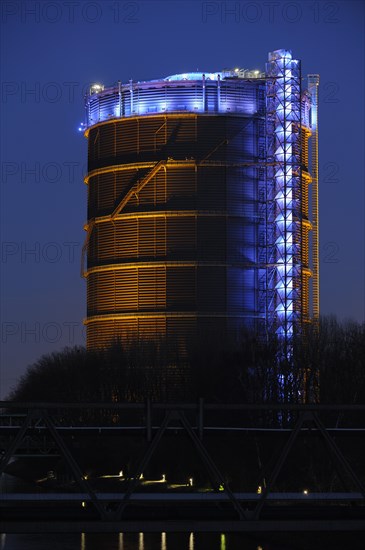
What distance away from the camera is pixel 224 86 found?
351ft

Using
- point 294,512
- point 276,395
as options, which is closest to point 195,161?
point 276,395

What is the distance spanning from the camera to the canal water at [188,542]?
148ft

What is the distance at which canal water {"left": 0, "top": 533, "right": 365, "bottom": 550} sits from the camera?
45.1m

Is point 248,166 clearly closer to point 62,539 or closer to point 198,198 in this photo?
point 198,198

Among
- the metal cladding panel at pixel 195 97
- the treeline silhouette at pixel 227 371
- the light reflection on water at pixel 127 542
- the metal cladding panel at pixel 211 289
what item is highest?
the metal cladding panel at pixel 195 97

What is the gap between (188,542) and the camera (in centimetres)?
5238

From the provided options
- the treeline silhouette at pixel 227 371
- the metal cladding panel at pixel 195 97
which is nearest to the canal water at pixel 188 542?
the treeline silhouette at pixel 227 371

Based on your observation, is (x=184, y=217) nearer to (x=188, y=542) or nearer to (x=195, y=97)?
(x=195, y=97)

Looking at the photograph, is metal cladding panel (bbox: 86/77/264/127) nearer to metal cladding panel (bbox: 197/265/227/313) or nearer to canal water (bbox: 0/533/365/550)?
metal cladding panel (bbox: 197/265/227/313)

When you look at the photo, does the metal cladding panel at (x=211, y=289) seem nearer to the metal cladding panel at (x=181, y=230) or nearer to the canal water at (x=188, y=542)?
the metal cladding panel at (x=181, y=230)

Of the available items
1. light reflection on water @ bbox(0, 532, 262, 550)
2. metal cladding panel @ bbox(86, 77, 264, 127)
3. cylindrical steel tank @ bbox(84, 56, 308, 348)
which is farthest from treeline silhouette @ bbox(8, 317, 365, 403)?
light reflection on water @ bbox(0, 532, 262, 550)

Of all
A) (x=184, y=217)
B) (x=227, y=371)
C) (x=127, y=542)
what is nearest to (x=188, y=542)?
(x=127, y=542)

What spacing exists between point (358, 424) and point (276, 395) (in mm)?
12448

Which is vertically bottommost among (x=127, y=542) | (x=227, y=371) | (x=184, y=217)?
(x=127, y=542)
